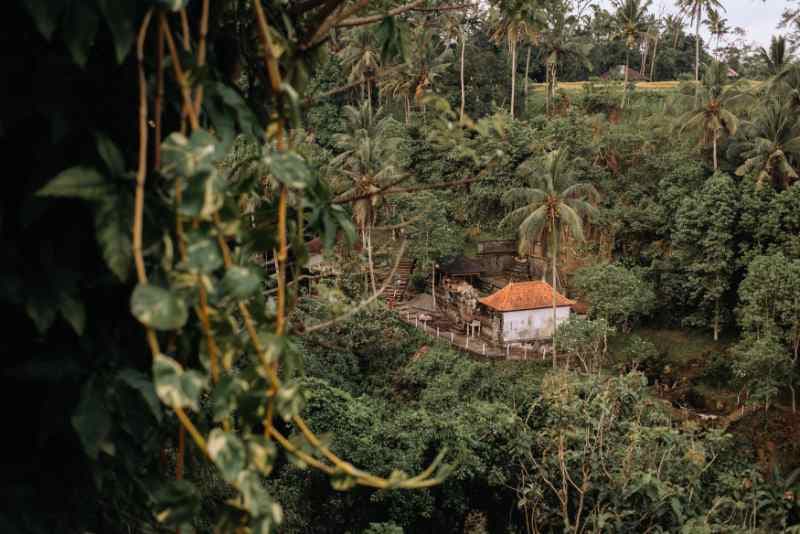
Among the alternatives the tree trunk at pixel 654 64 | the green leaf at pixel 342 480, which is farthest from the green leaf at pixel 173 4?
the tree trunk at pixel 654 64

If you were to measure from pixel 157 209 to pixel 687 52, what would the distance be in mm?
43557

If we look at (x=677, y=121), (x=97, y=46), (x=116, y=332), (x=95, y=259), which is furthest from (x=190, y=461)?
(x=677, y=121)

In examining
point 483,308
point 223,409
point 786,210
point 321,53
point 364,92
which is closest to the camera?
point 223,409

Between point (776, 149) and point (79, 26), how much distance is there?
21.9 metres

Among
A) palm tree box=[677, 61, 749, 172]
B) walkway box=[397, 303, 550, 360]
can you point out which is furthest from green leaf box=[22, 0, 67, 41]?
palm tree box=[677, 61, 749, 172]

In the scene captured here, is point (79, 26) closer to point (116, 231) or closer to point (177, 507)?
point (116, 231)

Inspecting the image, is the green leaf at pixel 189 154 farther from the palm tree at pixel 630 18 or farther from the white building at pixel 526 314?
the palm tree at pixel 630 18

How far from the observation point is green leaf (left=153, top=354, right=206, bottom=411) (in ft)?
2.73

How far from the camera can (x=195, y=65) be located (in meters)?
1.00

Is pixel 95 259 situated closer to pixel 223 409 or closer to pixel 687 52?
pixel 223 409

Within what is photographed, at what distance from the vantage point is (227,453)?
0.87m

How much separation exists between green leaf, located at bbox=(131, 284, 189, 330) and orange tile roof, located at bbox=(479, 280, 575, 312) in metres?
20.6

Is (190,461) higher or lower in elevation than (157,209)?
lower

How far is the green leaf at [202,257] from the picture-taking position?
2.80ft
